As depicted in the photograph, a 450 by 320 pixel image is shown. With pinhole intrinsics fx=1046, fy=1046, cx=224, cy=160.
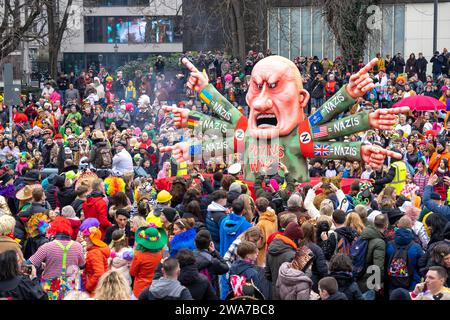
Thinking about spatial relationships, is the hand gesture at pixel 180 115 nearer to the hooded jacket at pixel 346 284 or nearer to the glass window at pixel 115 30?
the hooded jacket at pixel 346 284

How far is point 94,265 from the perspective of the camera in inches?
420

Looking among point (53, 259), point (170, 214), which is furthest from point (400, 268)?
point (53, 259)

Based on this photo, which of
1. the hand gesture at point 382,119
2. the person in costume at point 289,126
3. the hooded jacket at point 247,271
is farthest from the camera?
the person in costume at point 289,126

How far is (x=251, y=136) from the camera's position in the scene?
1720cm

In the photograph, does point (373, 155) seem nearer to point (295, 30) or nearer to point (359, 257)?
point (359, 257)

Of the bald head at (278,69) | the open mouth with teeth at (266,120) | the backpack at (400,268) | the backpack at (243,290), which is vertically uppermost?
the bald head at (278,69)

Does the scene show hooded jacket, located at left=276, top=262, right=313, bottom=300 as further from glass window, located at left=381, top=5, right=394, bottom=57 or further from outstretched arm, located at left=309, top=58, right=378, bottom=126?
glass window, located at left=381, top=5, right=394, bottom=57

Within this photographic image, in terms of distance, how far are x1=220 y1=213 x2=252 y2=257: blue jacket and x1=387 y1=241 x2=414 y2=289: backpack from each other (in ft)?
5.77

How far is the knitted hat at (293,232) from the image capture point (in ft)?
34.6

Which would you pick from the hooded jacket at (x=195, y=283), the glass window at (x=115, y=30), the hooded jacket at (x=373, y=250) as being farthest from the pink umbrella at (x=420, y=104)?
the glass window at (x=115, y=30)

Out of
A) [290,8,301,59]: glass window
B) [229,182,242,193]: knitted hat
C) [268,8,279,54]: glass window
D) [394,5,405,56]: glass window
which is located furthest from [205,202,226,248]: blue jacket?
[394,5,405,56]: glass window

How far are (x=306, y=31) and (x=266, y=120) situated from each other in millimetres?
23162

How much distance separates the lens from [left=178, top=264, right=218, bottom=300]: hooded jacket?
9258 mm

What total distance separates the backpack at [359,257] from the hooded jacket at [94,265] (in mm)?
2586
